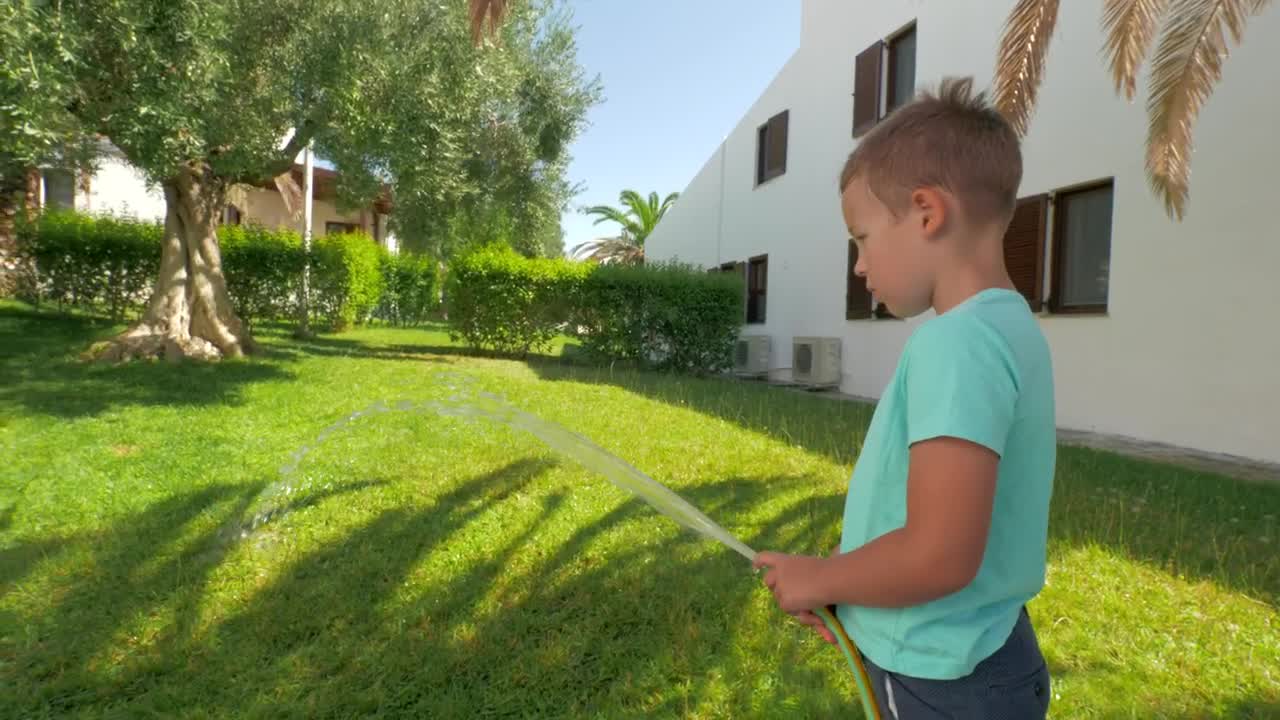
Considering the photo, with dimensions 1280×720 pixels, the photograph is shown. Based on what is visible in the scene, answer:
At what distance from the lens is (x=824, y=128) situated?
48.1 feet

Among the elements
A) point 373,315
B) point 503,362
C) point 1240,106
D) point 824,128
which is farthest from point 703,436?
point 373,315

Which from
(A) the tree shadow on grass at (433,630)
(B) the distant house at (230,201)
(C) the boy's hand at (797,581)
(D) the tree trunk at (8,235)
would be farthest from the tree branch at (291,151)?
(C) the boy's hand at (797,581)

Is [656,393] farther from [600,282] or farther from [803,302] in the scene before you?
[803,302]

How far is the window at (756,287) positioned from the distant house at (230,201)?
26.6 feet

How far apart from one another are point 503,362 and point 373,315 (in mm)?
10013

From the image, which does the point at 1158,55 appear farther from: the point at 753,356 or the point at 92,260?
the point at 92,260

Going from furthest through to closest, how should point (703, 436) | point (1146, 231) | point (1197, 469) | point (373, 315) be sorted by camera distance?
1. point (373, 315)
2. point (1146, 231)
3. point (703, 436)
4. point (1197, 469)

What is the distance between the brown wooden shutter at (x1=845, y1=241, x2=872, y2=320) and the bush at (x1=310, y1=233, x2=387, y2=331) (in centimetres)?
1095

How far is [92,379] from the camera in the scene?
9062 mm

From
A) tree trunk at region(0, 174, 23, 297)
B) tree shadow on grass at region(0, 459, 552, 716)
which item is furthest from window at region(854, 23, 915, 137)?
tree trunk at region(0, 174, 23, 297)

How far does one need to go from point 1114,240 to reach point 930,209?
8748 mm

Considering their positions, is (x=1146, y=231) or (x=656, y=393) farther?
(x=656, y=393)

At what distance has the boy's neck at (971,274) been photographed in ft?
3.95

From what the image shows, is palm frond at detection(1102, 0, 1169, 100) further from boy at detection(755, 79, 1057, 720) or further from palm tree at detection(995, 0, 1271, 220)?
boy at detection(755, 79, 1057, 720)
